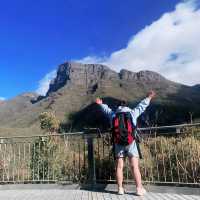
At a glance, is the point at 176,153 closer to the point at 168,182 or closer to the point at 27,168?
the point at 168,182

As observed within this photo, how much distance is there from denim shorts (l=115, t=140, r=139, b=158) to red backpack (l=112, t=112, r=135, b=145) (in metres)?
0.10

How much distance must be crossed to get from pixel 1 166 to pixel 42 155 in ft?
3.74

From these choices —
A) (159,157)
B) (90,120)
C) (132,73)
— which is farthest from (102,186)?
(132,73)

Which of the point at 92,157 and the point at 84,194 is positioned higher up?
the point at 92,157

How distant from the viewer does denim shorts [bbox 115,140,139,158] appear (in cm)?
795

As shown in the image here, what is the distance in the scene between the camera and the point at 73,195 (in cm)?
846

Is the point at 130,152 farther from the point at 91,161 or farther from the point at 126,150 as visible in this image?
the point at 91,161

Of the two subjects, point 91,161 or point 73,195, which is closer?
point 73,195

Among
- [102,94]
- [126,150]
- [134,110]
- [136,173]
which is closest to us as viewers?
[136,173]

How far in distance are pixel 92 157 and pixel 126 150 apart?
1617 mm

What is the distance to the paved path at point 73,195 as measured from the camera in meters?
7.70

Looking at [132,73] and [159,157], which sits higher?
[132,73]

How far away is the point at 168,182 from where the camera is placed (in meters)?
8.40

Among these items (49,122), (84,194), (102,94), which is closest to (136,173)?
(84,194)
